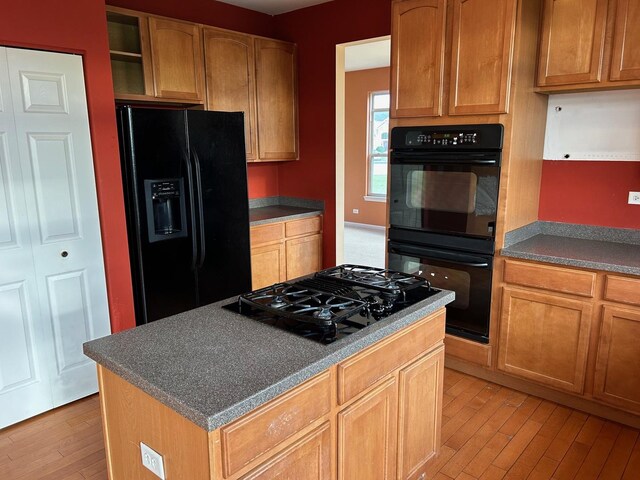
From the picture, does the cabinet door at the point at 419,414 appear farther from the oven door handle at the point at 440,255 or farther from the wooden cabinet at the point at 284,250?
the wooden cabinet at the point at 284,250

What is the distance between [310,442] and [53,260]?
2.00 meters

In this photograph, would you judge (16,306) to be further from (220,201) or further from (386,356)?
(386,356)

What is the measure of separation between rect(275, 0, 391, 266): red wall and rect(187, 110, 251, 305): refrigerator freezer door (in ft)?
3.81

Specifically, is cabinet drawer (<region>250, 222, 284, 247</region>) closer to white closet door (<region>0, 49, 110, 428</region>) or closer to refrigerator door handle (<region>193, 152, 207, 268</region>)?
refrigerator door handle (<region>193, 152, 207, 268</region>)

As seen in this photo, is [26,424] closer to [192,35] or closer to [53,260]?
[53,260]

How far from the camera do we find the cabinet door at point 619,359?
2.44m

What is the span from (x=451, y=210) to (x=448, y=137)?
17.7 inches

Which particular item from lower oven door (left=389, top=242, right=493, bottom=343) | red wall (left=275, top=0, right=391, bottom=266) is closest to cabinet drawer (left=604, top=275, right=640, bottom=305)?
lower oven door (left=389, top=242, right=493, bottom=343)

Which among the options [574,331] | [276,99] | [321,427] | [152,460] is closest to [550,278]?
[574,331]

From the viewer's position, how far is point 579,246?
284 cm

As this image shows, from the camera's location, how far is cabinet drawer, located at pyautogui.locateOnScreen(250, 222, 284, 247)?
3.75m

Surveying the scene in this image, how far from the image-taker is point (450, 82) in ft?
9.30

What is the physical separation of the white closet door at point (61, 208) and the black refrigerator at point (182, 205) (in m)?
0.24

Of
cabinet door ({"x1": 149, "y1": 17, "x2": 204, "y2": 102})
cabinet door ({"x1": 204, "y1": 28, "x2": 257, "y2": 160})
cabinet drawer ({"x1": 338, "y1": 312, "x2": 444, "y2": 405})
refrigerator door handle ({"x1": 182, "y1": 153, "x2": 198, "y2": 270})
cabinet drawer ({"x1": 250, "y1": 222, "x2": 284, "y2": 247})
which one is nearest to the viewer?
cabinet drawer ({"x1": 338, "y1": 312, "x2": 444, "y2": 405})
